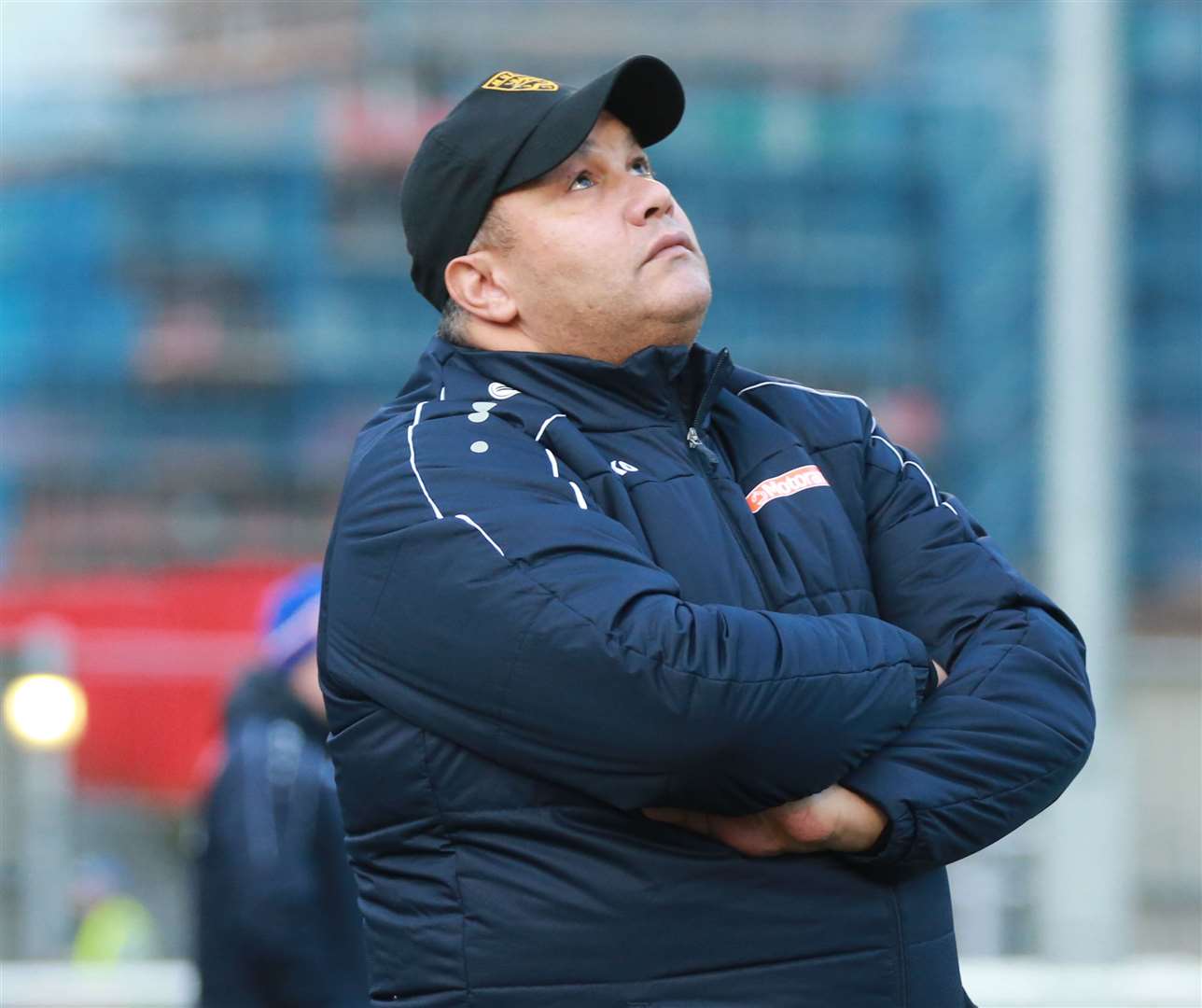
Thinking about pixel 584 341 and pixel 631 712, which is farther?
pixel 584 341

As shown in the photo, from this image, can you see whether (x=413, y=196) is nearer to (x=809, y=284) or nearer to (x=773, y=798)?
(x=773, y=798)

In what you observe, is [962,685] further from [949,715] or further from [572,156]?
[572,156]

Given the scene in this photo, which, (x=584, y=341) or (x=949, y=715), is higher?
(x=584, y=341)

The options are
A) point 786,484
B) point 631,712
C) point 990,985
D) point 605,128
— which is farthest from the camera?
point 990,985

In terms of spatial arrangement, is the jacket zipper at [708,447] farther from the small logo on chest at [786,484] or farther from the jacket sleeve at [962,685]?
the jacket sleeve at [962,685]

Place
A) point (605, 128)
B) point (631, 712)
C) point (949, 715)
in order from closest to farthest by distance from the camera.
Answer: point (631, 712) → point (949, 715) → point (605, 128)

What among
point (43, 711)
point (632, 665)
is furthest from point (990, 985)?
point (632, 665)

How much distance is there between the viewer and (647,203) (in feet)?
6.89

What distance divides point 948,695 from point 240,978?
6.58 feet

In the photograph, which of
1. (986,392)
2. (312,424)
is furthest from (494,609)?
(312,424)

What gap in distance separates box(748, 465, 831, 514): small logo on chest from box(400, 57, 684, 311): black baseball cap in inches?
16.7

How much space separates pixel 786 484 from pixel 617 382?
0.22m

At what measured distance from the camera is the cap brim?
2061 millimetres

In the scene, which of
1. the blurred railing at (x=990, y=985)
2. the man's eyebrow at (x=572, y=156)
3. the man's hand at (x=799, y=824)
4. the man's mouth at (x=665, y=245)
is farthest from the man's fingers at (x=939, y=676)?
the blurred railing at (x=990, y=985)
